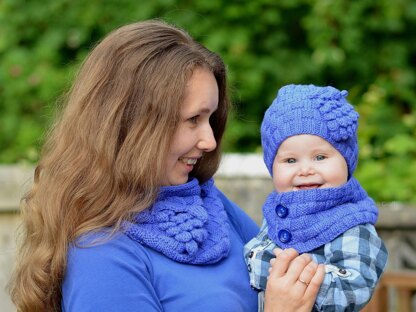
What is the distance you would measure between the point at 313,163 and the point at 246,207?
6.34ft

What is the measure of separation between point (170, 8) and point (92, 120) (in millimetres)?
3551

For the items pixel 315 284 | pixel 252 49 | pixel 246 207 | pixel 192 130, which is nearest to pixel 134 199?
pixel 192 130

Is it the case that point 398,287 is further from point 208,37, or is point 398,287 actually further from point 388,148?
point 208,37

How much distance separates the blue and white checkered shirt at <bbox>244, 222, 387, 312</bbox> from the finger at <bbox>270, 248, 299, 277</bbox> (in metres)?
0.07

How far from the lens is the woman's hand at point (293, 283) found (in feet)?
9.84

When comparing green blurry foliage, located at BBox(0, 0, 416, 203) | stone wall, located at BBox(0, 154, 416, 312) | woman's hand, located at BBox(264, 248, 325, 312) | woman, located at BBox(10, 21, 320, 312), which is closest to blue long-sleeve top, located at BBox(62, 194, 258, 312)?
woman, located at BBox(10, 21, 320, 312)

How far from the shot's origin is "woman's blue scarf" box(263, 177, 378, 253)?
3066mm

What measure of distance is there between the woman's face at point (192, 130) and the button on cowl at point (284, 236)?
31 centimetres

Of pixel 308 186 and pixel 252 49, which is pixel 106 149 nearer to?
pixel 308 186

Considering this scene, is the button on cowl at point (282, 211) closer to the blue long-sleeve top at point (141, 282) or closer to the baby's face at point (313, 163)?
the baby's face at point (313, 163)

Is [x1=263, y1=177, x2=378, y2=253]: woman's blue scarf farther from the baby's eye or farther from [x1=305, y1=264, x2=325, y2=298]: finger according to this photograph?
the baby's eye

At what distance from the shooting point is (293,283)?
3012 millimetres


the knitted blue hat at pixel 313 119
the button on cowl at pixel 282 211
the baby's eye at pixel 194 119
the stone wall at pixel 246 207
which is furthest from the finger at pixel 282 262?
the stone wall at pixel 246 207

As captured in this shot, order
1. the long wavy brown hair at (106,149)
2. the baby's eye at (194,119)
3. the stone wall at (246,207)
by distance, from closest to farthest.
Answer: the long wavy brown hair at (106,149), the baby's eye at (194,119), the stone wall at (246,207)
